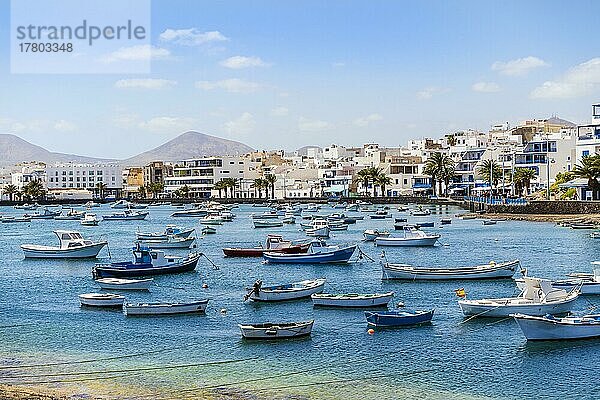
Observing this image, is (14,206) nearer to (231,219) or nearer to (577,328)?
(231,219)

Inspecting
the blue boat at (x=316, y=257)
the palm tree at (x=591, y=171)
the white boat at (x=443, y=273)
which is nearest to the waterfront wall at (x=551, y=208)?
the palm tree at (x=591, y=171)

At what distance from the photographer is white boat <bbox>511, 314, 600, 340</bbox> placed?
30.0 m

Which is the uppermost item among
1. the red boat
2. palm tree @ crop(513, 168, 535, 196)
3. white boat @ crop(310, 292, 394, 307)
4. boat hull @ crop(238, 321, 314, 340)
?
palm tree @ crop(513, 168, 535, 196)

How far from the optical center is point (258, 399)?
24.3m

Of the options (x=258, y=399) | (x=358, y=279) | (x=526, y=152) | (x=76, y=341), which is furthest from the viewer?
(x=526, y=152)

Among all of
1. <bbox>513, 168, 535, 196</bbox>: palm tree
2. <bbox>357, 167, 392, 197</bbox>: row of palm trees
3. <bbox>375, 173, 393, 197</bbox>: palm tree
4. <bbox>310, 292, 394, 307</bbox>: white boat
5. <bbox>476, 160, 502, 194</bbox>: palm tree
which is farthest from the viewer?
<bbox>357, 167, 392, 197</bbox>: row of palm trees

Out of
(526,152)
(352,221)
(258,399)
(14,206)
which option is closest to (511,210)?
(352,221)

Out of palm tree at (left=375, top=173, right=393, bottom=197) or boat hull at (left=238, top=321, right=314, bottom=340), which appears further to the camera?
palm tree at (left=375, top=173, right=393, bottom=197)

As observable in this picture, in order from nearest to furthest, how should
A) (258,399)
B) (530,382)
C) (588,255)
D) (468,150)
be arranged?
(258,399) → (530,382) → (588,255) → (468,150)

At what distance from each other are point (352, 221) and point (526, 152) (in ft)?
146

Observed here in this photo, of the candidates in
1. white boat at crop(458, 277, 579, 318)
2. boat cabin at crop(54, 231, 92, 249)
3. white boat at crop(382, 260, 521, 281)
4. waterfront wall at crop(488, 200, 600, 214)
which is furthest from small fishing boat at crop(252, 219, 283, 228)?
white boat at crop(458, 277, 579, 318)

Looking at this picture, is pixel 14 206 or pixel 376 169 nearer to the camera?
pixel 376 169

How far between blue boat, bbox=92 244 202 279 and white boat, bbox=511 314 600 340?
24.6m

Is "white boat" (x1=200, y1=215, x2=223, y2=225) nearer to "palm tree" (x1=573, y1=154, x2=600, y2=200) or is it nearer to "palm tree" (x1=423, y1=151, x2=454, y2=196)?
"palm tree" (x1=573, y1=154, x2=600, y2=200)
